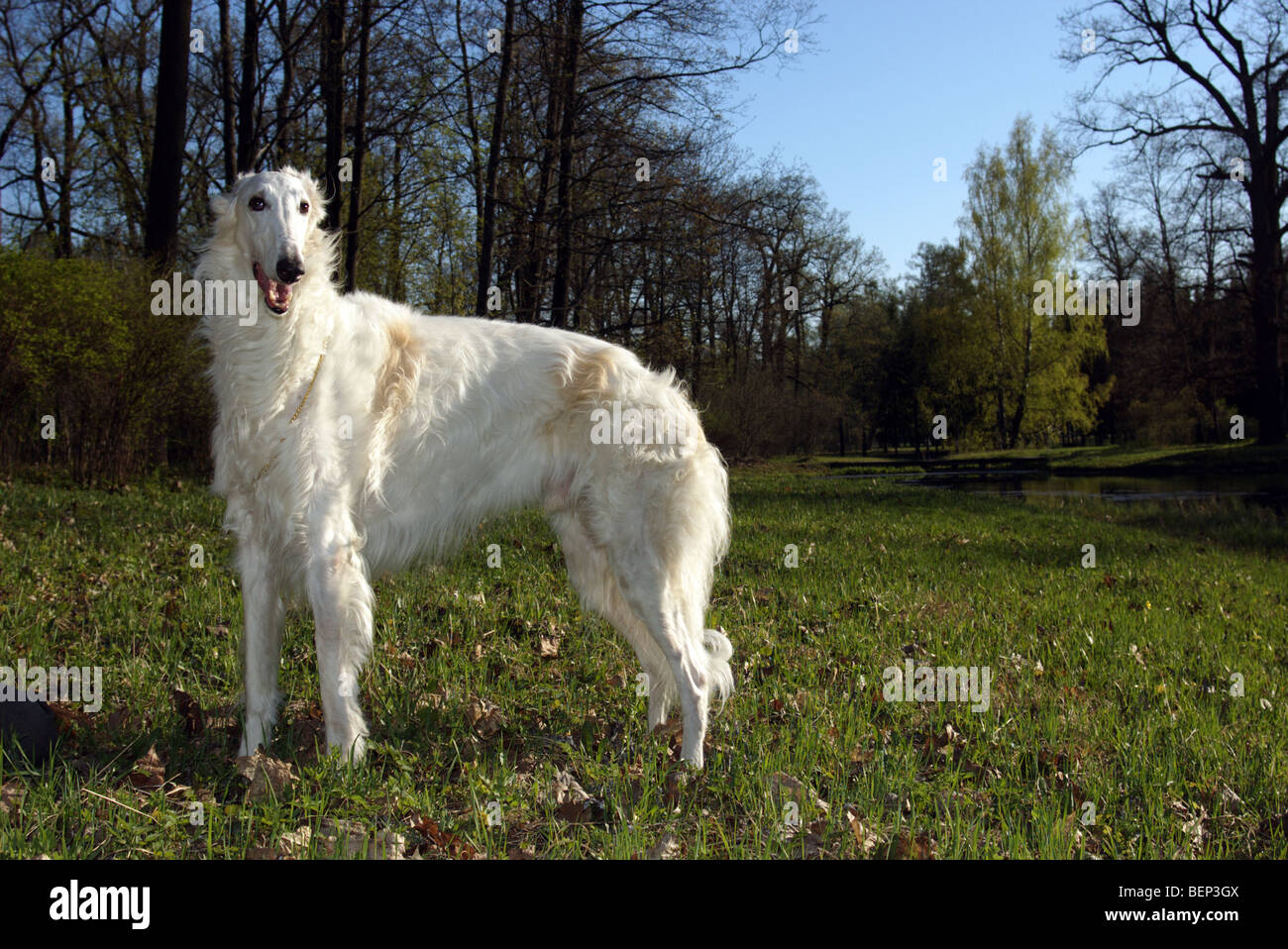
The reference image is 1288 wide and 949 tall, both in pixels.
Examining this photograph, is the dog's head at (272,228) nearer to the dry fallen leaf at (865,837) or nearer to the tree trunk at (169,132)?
the dry fallen leaf at (865,837)

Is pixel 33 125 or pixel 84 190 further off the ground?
pixel 33 125

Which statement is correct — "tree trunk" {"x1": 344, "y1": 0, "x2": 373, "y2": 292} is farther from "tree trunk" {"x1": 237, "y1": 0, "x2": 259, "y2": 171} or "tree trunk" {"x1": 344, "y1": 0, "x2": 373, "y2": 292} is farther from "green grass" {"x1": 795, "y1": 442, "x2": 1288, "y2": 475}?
"green grass" {"x1": 795, "y1": 442, "x2": 1288, "y2": 475}

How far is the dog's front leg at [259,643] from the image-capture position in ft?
11.4

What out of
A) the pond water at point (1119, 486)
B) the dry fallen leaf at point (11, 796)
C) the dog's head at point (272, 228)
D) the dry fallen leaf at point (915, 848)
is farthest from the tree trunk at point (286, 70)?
the pond water at point (1119, 486)

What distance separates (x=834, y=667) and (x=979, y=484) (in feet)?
63.2

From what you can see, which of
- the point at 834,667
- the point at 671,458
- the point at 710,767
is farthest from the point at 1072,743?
the point at 671,458

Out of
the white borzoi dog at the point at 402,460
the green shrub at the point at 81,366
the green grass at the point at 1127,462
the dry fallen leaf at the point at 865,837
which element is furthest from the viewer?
the green grass at the point at 1127,462

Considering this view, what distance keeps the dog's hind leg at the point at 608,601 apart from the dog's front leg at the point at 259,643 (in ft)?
4.14

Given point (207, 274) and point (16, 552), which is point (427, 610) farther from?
point (16, 552)

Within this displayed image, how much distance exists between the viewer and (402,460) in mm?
3695

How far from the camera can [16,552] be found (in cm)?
620

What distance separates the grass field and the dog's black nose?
1.83 meters

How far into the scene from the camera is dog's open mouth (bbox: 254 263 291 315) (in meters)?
3.38

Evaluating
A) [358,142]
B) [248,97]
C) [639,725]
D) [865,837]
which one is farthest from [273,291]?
[358,142]
